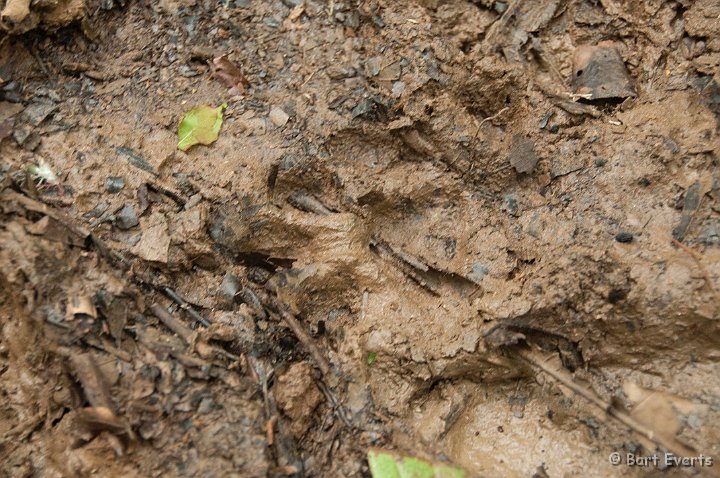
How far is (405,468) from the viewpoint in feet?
7.37

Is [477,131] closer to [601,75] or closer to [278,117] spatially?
[601,75]

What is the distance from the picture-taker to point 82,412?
7.00 feet

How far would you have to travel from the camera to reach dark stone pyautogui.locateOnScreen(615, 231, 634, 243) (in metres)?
2.45

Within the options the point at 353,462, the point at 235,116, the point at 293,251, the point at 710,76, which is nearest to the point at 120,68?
the point at 235,116

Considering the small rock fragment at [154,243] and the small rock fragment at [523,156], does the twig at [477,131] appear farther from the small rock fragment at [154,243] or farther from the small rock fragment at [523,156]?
the small rock fragment at [154,243]

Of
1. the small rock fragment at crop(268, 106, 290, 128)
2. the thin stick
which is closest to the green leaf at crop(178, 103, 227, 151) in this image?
the small rock fragment at crop(268, 106, 290, 128)

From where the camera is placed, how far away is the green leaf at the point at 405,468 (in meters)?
2.24

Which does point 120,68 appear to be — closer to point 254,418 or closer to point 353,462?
point 254,418

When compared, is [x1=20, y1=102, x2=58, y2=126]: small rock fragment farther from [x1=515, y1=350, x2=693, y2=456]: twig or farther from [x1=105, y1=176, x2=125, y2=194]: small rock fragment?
[x1=515, y1=350, x2=693, y2=456]: twig

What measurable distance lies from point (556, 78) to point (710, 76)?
65cm

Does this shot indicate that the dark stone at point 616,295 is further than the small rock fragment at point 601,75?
No

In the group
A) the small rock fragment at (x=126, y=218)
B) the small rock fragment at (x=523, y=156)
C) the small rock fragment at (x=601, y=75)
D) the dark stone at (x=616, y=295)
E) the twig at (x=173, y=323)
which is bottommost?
the twig at (x=173, y=323)

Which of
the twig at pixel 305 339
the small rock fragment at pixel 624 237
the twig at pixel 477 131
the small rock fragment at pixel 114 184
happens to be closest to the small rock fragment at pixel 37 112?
the small rock fragment at pixel 114 184

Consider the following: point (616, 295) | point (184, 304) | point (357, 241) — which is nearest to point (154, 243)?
point (184, 304)
